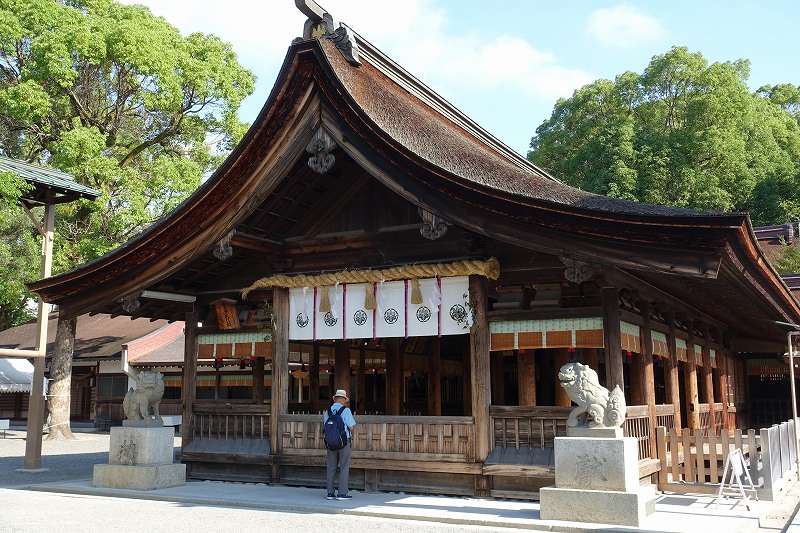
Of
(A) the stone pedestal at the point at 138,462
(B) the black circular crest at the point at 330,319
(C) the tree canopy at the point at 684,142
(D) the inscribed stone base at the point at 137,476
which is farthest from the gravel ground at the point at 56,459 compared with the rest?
(C) the tree canopy at the point at 684,142

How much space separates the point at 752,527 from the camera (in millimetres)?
8180

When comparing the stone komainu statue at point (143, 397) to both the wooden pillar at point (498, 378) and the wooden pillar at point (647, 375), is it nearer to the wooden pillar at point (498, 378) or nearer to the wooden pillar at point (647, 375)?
the wooden pillar at point (498, 378)

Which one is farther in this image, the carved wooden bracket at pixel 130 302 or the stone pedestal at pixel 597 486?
the carved wooden bracket at pixel 130 302

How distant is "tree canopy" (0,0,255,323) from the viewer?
73.5 feet

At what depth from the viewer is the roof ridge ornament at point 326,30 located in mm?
11523

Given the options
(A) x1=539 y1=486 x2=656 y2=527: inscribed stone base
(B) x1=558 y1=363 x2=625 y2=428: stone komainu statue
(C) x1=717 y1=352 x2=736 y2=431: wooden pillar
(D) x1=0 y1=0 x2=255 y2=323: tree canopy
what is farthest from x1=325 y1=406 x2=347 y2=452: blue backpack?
(D) x1=0 y1=0 x2=255 y2=323: tree canopy

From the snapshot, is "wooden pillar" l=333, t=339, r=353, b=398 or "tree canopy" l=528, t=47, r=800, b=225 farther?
"tree canopy" l=528, t=47, r=800, b=225

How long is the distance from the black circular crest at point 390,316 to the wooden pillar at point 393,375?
142 inches

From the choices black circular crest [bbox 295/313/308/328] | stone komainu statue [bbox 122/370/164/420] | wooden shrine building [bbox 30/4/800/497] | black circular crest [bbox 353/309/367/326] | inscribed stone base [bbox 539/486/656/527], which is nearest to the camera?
inscribed stone base [bbox 539/486/656/527]

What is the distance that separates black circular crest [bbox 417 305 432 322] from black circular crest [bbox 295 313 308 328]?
81.2 inches

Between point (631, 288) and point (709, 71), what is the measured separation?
3276 centimetres

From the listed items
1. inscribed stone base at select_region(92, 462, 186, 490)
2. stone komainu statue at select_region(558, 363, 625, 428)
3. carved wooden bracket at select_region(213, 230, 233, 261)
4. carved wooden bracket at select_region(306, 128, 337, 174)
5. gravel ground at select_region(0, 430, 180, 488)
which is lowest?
gravel ground at select_region(0, 430, 180, 488)

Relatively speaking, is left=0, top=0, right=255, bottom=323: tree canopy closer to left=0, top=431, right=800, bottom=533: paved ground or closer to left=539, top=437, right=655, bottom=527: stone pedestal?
left=0, top=431, right=800, bottom=533: paved ground

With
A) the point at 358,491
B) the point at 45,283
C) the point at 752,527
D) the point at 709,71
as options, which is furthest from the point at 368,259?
the point at 709,71
